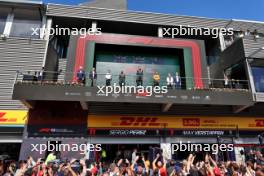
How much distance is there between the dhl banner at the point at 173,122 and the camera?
15117mm

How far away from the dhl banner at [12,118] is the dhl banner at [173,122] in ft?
13.0

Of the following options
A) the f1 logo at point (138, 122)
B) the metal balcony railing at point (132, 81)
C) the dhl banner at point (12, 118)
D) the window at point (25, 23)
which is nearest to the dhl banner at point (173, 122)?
the f1 logo at point (138, 122)

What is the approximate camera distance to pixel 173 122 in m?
15.7

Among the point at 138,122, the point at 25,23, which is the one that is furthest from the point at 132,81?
the point at 25,23

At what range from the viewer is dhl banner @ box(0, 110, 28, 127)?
14336 millimetres

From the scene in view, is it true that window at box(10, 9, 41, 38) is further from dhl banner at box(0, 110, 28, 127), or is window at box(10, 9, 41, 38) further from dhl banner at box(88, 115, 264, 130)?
dhl banner at box(88, 115, 264, 130)

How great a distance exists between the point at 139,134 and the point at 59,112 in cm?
515

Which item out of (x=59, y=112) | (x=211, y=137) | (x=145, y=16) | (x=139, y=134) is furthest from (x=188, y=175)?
(x=145, y=16)

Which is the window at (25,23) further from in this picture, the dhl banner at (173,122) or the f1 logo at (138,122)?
the f1 logo at (138,122)

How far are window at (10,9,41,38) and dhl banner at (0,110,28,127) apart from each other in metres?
5.65

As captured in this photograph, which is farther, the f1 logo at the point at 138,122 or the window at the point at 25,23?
the window at the point at 25,23

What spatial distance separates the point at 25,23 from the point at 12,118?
716 cm

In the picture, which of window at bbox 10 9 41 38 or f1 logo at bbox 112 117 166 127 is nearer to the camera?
f1 logo at bbox 112 117 166 127

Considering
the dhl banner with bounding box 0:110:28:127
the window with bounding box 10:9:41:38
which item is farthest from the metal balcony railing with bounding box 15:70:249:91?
the window with bounding box 10:9:41:38
